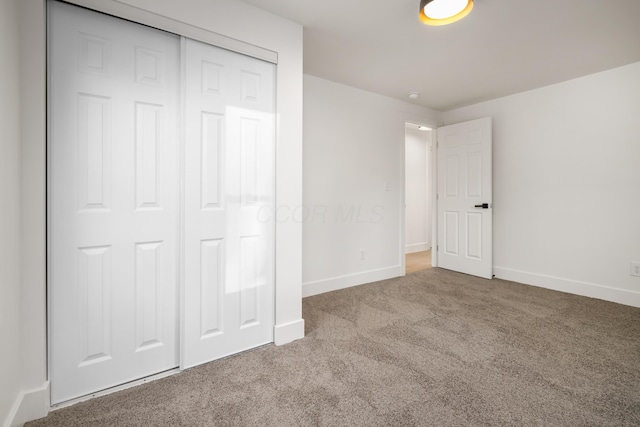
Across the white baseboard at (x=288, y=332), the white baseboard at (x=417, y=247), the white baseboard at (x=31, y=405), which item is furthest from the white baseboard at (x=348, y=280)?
the white baseboard at (x=31, y=405)

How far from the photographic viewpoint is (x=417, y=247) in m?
6.34

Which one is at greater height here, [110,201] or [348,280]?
[110,201]

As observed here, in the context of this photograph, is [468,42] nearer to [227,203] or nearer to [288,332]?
[227,203]

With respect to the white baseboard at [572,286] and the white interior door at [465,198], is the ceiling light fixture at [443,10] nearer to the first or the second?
the white interior door at [465,198]

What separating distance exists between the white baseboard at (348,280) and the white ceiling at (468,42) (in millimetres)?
2340

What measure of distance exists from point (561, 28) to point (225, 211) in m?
2.96

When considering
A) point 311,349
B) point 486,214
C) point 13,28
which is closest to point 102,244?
point 13,28

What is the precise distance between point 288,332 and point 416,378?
0.96 metres

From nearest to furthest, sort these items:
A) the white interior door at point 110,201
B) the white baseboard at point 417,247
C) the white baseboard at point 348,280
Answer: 1. the white interior door at point 110,201
2. the white baseboard at point 348,280
3. the white baseboard at point 417,247

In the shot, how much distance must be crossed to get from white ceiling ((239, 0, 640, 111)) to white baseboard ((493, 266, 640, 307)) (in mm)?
2327

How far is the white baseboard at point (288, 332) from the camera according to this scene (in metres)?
2.25

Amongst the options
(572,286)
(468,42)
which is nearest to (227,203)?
(468,42)

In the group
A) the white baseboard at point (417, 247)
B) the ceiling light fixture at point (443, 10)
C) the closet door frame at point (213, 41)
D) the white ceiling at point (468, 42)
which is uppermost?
the white ceiling at point (468, 42)

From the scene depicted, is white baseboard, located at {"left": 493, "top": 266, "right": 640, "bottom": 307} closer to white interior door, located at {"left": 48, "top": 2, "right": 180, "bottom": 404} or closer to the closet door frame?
the closet door frame
